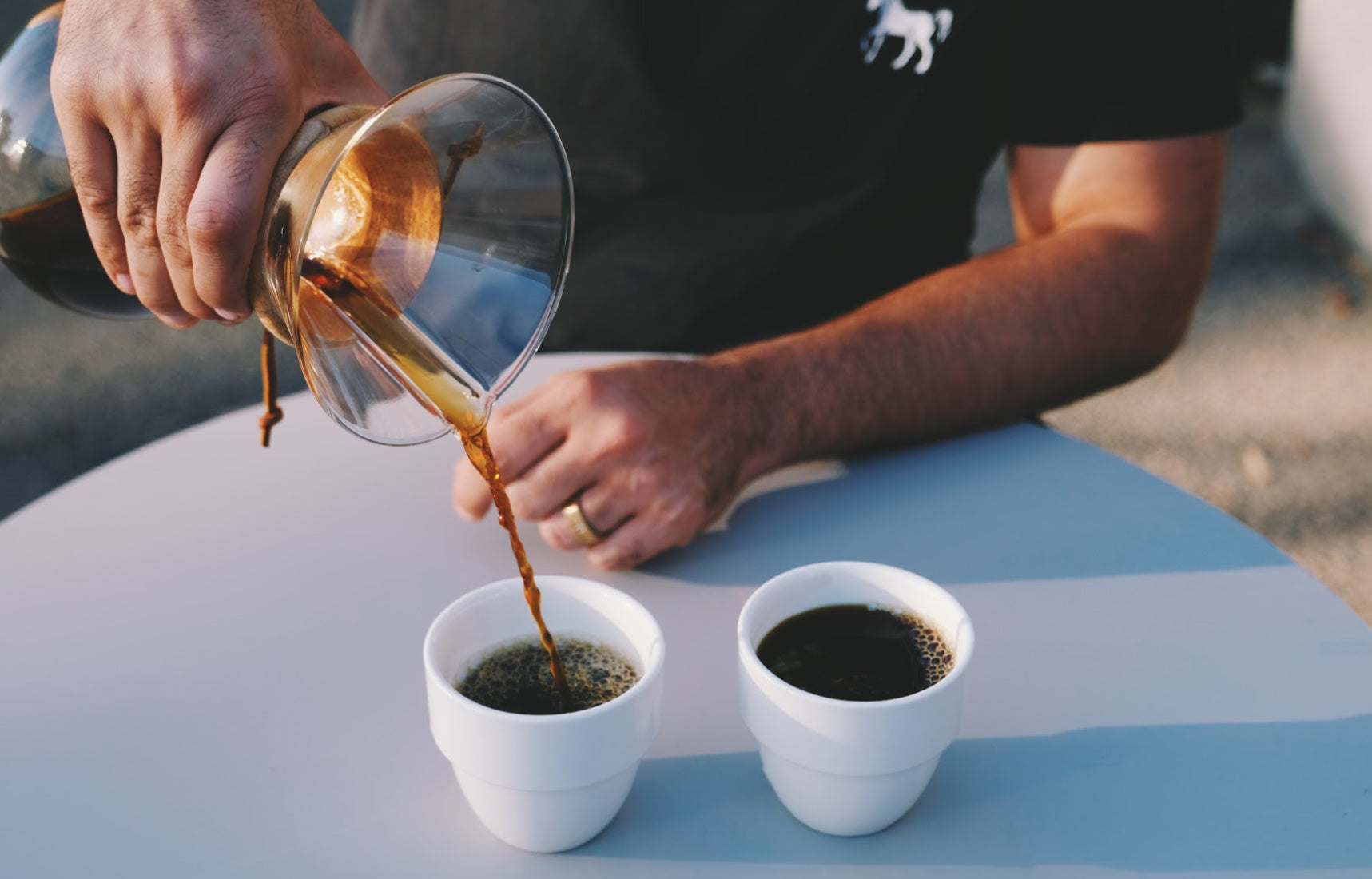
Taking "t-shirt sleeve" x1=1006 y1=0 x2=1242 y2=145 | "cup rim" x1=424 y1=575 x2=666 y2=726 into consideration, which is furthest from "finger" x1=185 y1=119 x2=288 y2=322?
"t-shirt sleeve" x1=1006 y1=0 x2=1242 y2=145

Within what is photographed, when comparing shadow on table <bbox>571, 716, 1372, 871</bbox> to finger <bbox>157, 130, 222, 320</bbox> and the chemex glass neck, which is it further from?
finger <bbox>157, 130, 222, 320</bbox>

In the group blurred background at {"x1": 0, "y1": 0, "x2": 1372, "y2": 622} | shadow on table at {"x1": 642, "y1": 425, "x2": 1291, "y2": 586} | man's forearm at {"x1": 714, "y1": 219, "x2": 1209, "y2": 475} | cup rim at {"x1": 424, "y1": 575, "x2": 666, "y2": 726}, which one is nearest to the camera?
cup rim at {"x1": 424, "y1": 575, "x2": 666, "y2": 726}

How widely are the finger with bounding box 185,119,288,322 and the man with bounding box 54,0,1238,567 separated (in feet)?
0.96

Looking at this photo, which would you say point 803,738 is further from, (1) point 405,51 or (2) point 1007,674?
(1) point 405,51

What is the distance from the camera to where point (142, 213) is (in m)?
0.78

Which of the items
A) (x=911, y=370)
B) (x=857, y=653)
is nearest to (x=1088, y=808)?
(x=857, y=653)

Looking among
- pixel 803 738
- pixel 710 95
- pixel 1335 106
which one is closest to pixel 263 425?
pixel 803 738

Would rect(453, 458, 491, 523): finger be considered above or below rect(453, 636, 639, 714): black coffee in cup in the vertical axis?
below

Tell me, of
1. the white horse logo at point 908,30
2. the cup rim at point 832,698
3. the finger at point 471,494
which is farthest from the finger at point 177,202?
the white horse logo at point 908,30

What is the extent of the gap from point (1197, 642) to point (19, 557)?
892mm

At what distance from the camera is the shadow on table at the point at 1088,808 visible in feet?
2.25

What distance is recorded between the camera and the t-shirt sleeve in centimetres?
127

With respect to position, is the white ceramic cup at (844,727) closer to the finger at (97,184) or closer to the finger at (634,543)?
the finger at (634,543)

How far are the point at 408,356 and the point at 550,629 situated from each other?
0.69ft
